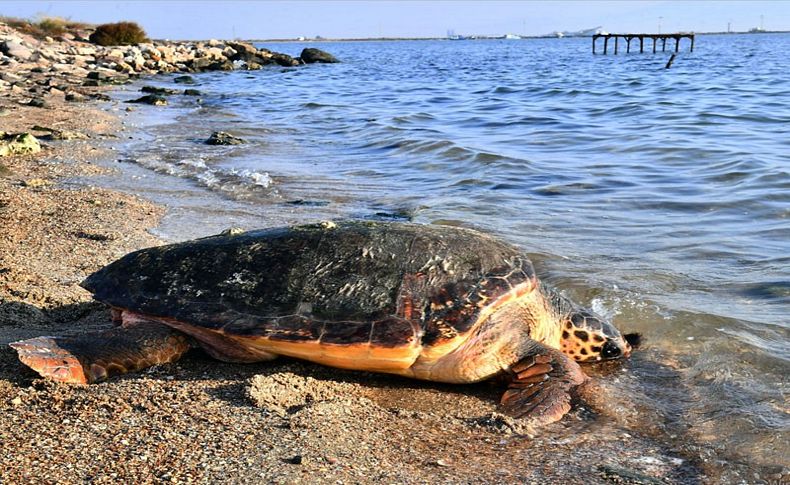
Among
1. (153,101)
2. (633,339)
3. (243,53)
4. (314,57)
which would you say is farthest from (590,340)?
(314,57)

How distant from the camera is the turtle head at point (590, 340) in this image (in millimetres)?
4969

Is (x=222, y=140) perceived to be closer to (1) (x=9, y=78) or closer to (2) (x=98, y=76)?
(1) (x=9, y=78)

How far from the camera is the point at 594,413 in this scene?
4258mm

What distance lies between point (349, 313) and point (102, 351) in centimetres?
147

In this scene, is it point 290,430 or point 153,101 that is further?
point 153,101

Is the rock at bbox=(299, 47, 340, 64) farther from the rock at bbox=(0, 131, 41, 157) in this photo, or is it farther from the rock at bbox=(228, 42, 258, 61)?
the rock at bbox=(0, 131, 41, 157)

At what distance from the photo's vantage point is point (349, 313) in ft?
14.4

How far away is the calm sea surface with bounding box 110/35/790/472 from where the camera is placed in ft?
16.0

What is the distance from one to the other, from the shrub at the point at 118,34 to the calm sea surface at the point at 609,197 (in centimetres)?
3694

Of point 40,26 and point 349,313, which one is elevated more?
point 40,26

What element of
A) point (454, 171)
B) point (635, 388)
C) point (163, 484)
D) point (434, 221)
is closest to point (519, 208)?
point (434, 221)

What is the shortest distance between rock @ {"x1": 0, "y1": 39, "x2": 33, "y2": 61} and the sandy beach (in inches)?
1300

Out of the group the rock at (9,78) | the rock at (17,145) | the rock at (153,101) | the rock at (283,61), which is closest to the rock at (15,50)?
the rock at (9,78)

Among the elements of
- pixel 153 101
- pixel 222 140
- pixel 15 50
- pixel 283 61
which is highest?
pixel 15 50
